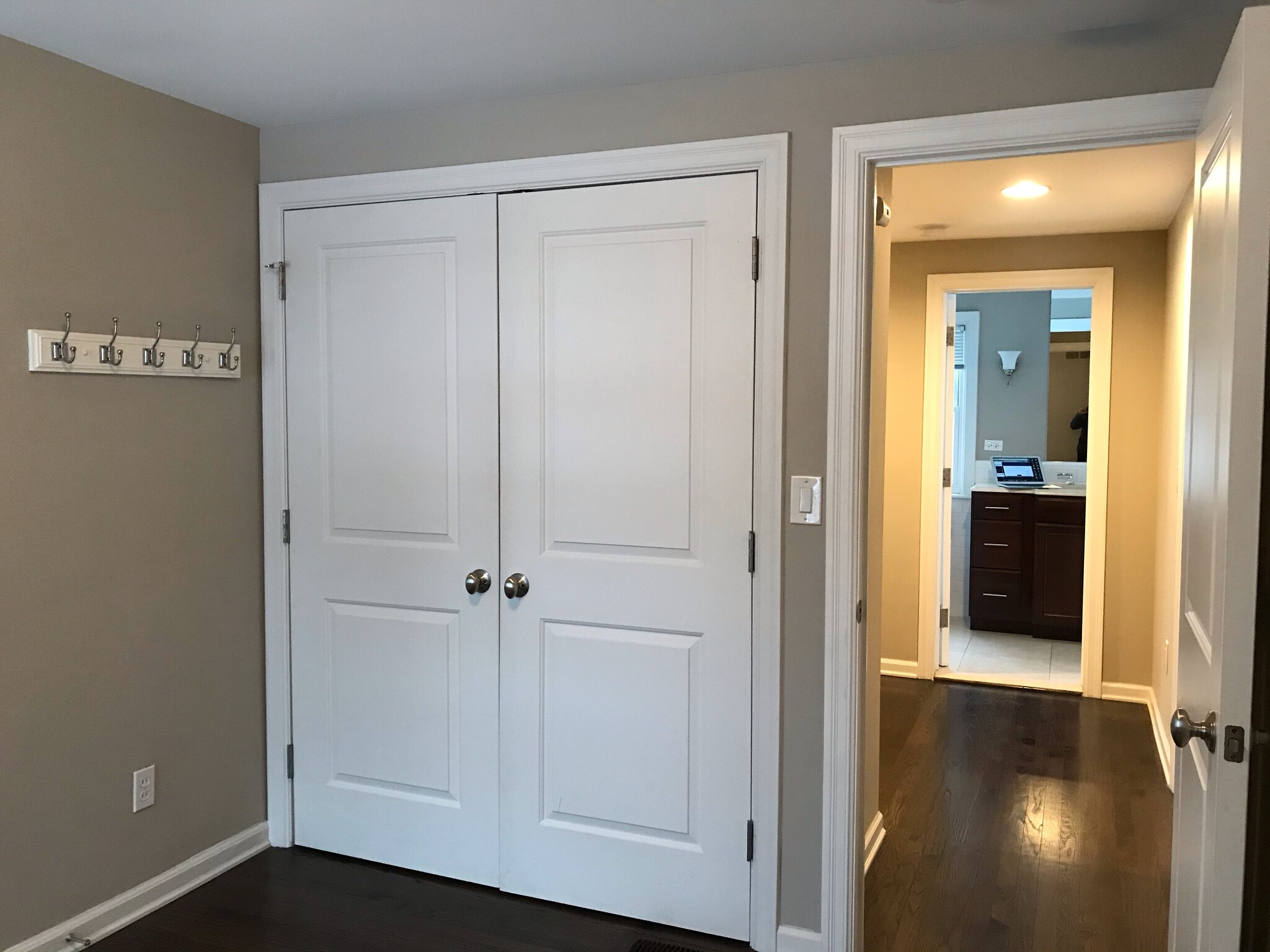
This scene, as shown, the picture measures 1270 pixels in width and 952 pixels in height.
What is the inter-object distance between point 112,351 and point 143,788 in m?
1.18

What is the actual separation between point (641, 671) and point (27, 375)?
168 centimetres

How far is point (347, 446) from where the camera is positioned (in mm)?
2963

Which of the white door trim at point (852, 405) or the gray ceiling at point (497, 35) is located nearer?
the gray ceiling at point (497, 35)

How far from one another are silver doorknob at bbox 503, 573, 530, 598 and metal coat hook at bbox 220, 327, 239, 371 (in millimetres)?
1055

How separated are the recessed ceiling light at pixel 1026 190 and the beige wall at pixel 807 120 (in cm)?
168

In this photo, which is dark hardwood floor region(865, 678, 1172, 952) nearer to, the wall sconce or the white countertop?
the white countertop

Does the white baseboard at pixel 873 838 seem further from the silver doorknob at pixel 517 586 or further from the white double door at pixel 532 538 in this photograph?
the silver doorknob at pixel 517 586

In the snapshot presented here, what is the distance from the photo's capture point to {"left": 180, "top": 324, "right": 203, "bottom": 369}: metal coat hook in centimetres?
276

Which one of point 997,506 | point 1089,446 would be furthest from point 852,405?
point 997,506

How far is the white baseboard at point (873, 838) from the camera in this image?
10.2ft

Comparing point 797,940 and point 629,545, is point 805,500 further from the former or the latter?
point 797,940

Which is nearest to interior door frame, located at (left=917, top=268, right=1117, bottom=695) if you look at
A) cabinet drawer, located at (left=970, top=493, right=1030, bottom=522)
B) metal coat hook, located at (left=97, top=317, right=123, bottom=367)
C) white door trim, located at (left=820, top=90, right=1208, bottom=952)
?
cabinet drawer, located at (left=970, top=493, right=1030, bottom=522)

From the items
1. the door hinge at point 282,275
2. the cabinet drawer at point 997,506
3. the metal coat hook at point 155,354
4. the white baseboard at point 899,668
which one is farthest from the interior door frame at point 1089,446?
the metal coat hook at point 155,354

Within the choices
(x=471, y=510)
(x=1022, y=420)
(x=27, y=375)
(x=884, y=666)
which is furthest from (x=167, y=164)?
(x=1022, y=420)
